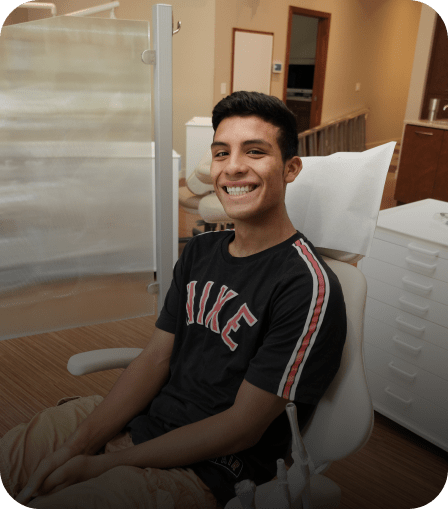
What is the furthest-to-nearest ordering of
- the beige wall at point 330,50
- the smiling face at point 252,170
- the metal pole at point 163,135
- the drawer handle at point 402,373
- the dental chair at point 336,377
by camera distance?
the beige wall at point 330,50 < the drawer handle at point 402,373 < the metal pole at point 163,135 < the smiling face at point 252,170 < the dental chair at point 336,377

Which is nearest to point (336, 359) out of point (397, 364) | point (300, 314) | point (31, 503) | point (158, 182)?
point (300, 314)

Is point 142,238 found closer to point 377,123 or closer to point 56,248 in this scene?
point 56,248

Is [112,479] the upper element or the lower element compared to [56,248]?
lower

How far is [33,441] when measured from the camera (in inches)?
39.4

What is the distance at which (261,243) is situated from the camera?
40.0 inches

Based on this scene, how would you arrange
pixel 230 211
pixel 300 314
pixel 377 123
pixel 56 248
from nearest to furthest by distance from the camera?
pixel 300 314 < pixel 230 211 < pixel 56 248 < pixel 377 123

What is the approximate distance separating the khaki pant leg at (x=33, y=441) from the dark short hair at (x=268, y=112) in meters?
0.73

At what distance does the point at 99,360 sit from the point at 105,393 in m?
0.85

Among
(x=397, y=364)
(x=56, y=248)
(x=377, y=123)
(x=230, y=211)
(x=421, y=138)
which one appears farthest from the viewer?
(x=377, y=123)

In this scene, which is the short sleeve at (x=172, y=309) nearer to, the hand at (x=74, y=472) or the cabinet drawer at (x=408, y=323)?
the hand at (x=74, y=472)

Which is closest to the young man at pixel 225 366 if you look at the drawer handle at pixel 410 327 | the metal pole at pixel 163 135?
the metal pole at pixel 163 135

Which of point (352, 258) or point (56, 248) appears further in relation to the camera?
point (56, 248)

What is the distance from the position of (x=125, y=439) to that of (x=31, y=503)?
0.22 meters

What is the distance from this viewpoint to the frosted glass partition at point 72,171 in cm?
122
